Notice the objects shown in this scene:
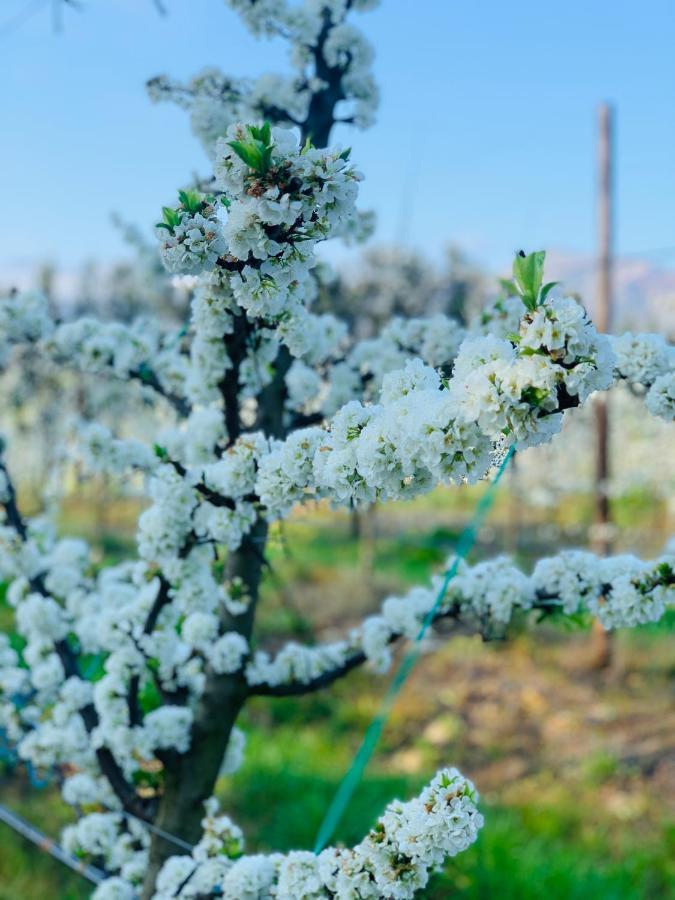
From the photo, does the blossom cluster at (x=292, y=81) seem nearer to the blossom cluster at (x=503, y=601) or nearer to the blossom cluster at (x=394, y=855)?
the blossom cluster at (x=503, y=601)

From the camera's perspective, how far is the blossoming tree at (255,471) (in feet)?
3.95

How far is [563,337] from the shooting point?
42.2 inches

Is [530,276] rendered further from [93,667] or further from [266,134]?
[93,667]

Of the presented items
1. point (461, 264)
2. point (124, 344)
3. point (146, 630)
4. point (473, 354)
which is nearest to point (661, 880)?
point (146, 630)

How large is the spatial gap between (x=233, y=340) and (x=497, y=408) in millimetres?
1189

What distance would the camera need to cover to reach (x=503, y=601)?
7.41ft

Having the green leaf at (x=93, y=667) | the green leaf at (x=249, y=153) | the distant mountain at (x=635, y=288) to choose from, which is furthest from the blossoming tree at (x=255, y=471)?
the distant mountain at (x=635, y=288)

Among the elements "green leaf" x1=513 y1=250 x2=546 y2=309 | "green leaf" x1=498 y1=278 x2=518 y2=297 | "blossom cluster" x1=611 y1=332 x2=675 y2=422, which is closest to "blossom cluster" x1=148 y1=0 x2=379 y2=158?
"green leaf" x1=498 y1=278 x2=518 y2=297

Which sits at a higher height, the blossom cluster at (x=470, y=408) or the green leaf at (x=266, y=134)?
the green leaf at (x=266, y=134)

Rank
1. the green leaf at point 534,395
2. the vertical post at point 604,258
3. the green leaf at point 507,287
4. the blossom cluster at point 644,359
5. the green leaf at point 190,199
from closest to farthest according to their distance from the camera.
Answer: the green leaf at point 534,395 < the green leaf at point 190,199 < the blossom cluster at point 644,359 < the green leaf at point 507,287 < the vertical post at point 604,258

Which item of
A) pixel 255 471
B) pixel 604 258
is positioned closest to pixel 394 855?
pixel 255 471

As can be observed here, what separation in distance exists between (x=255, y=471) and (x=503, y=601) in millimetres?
842

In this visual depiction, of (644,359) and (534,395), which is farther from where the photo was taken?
(644,359)

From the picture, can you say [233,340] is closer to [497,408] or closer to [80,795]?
[497,408]
